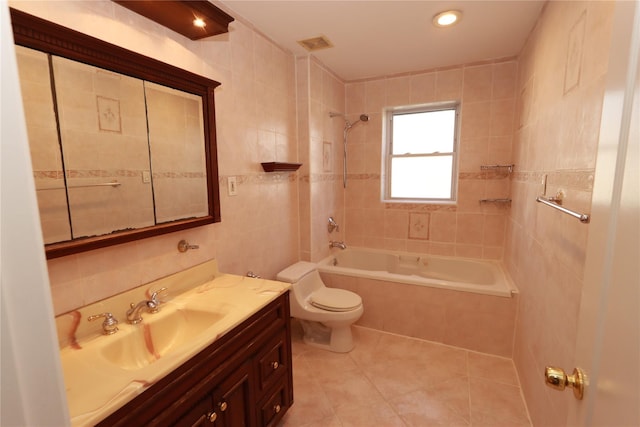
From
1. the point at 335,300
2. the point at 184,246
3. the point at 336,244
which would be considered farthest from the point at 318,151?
the point at 184,246

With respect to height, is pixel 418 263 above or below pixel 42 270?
below

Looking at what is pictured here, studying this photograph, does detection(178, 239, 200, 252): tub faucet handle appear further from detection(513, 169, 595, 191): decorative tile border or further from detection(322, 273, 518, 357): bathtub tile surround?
detection(513, 169, 595, 191): decorative tile border

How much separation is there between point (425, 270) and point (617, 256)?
111 inches

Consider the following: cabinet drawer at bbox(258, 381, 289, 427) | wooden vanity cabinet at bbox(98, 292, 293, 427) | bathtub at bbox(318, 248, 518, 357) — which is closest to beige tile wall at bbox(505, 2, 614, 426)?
bathtub at bbox(318, 248, 518, 357)

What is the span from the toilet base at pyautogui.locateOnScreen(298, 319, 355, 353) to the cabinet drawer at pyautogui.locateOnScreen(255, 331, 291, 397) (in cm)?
81

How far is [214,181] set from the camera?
5.71 feet

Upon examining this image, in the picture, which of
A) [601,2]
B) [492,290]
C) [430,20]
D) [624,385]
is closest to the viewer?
[624,385]

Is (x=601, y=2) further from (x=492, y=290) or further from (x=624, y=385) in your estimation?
(x=492, y=290)

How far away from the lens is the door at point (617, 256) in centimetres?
47

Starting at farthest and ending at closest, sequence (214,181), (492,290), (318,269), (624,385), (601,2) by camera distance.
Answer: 1. (318,269)
2. (492,290)
3. (214,181)
4. (601,2)
5. (624,385)

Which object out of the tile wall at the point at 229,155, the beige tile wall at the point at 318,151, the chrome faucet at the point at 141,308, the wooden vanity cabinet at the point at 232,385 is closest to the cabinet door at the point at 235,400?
the wooden vanity cabinet at the point at 232,385

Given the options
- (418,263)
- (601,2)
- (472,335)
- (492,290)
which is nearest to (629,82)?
(601,2)

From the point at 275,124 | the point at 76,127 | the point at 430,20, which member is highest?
the point at 430,20

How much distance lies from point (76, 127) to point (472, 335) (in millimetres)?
2812
